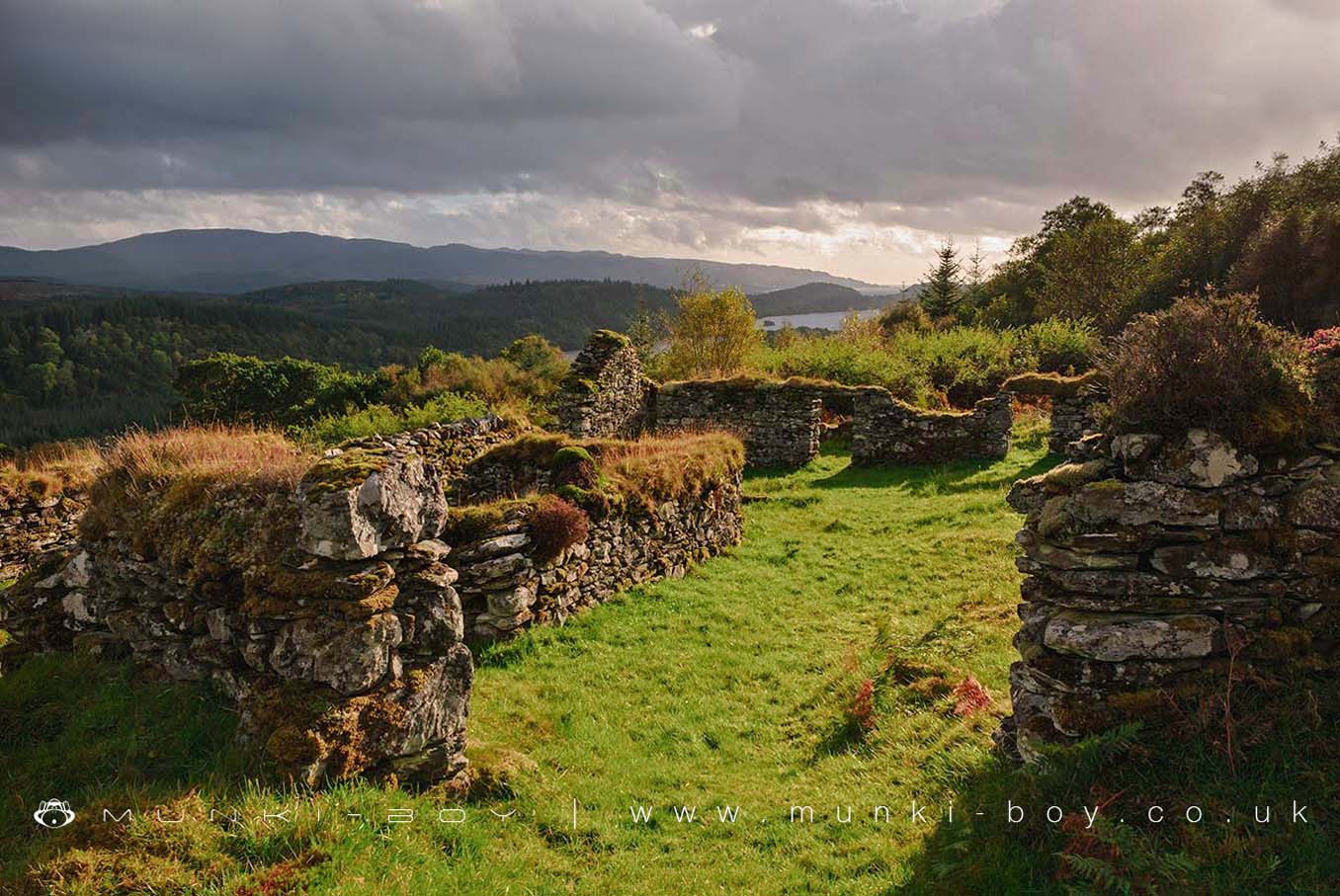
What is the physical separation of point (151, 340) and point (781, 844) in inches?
5746

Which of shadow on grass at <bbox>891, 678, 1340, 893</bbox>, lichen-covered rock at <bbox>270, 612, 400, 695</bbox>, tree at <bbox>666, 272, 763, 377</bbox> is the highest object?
tree at <bbox>666, 272, 763, 377</bbox>

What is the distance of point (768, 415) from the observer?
22.4 metres

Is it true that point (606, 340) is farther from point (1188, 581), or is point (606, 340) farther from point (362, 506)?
point (1188, 581)

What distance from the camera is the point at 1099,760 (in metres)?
4.59

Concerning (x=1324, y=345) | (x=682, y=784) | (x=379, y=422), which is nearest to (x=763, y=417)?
(x=379, y=422)

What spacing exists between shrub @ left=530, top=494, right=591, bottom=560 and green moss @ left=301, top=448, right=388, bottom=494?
406 cm

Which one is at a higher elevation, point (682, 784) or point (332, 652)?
point (332, 652)

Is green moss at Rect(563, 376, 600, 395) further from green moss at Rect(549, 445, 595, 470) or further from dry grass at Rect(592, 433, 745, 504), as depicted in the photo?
green moss at Rect(549, 445, 595, 470)

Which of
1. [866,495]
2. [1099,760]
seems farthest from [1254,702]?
[866,495]

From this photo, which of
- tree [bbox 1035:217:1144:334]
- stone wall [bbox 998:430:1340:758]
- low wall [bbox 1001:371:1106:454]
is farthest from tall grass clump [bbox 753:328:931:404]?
tree [bbox 1035:217:1144:334]

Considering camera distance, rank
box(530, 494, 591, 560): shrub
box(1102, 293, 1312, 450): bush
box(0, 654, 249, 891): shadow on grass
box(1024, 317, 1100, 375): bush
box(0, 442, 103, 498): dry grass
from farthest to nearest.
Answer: box(1024, 317, 1100, 375): bush → box(0, 442, 103, 498): dry grass → box(530, 494, 591, 560): shrub → box(1102, 293, 1312, 450): bush → box(0, 654, 249, 891): shadow on grass

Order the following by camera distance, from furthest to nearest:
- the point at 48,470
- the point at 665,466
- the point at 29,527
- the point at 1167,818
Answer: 1. the point at 48,470
2. the point at 29,527
3. the point at 665,466
4. the point at 1167,818

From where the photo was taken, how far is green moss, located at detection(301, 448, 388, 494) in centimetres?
543

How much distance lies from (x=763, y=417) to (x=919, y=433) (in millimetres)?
5272
